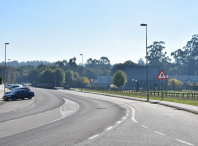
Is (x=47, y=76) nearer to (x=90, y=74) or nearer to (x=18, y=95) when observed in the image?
(x=90, y=74)

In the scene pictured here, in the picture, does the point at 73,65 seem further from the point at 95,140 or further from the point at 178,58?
the point at 95,140

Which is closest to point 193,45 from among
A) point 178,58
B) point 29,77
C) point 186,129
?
point 178,58

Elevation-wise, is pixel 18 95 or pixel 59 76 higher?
Answer: pixel 59 76

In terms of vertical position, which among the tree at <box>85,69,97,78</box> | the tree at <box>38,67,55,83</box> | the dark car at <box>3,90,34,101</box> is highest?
the tree at <box>85,69,97,78</box>

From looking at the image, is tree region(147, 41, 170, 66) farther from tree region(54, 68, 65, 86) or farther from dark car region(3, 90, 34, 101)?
dark car region(3, 90, 34, 101)

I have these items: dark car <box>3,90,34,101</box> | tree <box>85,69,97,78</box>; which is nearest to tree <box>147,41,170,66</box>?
tree <box>85,69,97,78</box>

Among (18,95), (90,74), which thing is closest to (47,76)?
(90,74)

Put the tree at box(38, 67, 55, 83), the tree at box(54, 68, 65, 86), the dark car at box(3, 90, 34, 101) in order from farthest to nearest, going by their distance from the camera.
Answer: the tree at box(38, 67, 55, 83), the tree at box(54, 68, 65, 86), the dark car at box(3, 90, 34, 101)

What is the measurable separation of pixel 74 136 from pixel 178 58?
18413 centimetres

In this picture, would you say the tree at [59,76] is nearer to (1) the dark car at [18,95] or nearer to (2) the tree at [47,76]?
(2) the tree at [47,76]

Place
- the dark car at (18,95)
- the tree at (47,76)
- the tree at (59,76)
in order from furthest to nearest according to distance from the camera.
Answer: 1. the tree at (47,76)
2. the tree at (59,76)
3. the dark car at (18,95)

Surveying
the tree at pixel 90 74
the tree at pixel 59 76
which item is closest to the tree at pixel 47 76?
the tree at pixel 59 76

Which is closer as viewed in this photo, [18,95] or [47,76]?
[18,95]

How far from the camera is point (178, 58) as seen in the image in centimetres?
18275
